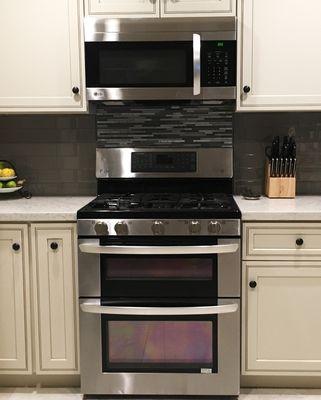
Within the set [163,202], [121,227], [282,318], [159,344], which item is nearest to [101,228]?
[121,227]

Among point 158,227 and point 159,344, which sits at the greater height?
point 158,227

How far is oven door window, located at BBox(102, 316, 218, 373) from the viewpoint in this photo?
2.55m

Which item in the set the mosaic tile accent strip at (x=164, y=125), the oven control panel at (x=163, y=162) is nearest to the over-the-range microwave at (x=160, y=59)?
the mosaic tile accent strip at (x=164, y=125)

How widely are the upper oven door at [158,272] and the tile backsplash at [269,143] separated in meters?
0.75

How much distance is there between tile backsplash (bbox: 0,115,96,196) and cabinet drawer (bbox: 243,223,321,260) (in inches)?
42.8

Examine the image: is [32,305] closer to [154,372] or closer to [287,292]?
[154,372]

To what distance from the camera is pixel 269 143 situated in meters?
3.14

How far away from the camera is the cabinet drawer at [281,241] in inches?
99.8

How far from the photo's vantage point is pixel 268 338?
261cm

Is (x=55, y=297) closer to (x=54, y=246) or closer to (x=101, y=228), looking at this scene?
(x=54, y=246)

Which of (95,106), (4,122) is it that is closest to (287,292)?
(95,106)

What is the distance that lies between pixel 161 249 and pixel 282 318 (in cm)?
69

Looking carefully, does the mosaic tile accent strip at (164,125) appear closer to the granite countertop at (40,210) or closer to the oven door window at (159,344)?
the granite countertop at (40,210)

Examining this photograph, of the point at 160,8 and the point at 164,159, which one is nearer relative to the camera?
the point at 160,8
